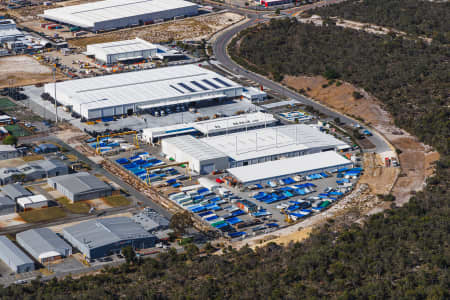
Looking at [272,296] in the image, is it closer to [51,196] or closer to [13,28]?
[51,196]

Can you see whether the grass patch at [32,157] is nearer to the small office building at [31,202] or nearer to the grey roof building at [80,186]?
the grey roof building at [80,186]

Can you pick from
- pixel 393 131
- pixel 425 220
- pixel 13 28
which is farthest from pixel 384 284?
pixel 13 28

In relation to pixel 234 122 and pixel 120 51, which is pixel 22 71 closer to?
pixel 120 51

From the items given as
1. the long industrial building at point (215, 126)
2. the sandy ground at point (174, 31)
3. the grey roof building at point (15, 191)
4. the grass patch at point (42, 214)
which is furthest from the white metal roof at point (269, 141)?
the sandy ground at point (174, 31)

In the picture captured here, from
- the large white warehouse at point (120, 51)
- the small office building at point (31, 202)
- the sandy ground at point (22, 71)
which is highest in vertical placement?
the large white warehouse at point (120, 51)

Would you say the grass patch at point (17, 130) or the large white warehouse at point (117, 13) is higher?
the large white warehouse at point (117, 13)

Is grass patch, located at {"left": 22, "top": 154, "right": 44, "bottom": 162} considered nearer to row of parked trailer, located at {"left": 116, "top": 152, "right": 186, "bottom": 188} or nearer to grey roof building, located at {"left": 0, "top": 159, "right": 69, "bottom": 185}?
grey roof building, located at {"left": 0, "top": 159, "right": 69, "bottom": 185}

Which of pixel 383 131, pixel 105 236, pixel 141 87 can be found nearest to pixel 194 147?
pixel 105 236

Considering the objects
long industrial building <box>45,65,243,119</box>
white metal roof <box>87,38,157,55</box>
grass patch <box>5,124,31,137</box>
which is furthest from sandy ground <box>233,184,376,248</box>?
white metal roof <box>87,38,157,55</box>
